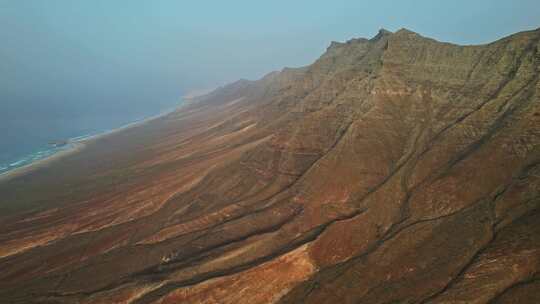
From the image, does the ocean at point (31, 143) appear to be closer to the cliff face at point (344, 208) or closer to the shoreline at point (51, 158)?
the shoreline at point (51, 158)

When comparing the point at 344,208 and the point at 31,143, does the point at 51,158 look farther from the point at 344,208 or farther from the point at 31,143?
the point at 344,208

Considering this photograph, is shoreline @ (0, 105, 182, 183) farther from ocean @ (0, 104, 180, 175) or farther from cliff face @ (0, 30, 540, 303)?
cliff face @ (0, 30, 540, 303)

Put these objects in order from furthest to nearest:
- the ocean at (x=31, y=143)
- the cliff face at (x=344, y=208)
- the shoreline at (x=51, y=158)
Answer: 1. the ocean at (x=31, y=143)
2. the shoreline at (x=51, y=158)
3. the cliff face at (x=344, y=208)

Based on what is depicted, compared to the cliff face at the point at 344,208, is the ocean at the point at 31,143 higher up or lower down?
higher up

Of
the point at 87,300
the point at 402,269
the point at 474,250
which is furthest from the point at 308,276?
the point at 87,300

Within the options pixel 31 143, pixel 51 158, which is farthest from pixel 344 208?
pixel 31 143

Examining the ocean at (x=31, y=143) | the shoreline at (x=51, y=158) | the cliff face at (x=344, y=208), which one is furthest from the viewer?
the ocean at (x=31, y=143)

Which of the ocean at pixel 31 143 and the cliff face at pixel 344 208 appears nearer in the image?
the cliff face at pixel 344 208

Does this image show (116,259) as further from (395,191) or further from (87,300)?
(395,191)

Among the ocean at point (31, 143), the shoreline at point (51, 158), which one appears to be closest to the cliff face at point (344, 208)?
the shoreline at point (51, 158)
